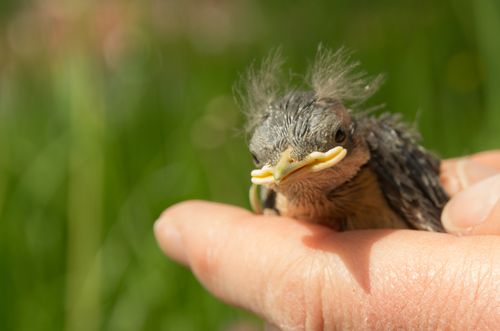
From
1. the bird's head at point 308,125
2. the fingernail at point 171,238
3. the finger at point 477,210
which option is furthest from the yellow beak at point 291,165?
the fingernail at point 171,238

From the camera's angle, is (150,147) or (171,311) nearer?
(171,311)

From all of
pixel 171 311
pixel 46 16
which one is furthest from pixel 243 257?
pixel 46 16

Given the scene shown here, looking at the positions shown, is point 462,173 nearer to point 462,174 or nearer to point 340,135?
point 462,174

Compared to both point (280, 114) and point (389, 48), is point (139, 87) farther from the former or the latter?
point (280, 114)

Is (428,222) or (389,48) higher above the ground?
(389,48)

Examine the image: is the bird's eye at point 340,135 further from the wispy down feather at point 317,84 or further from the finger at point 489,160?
the finger at point 489,160

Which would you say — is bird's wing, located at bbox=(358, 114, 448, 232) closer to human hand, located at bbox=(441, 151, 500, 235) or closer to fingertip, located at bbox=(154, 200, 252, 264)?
human hand, located at bbox=(441, 151, 500, 235)

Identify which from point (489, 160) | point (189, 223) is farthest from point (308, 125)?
point (489, 160)

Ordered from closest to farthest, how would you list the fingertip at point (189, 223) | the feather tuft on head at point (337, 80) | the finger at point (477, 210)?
1. the finger at point (477, 210)
2. the feather tuft on head at point (337, 80)
3. the fingertip at point (189, 223)
